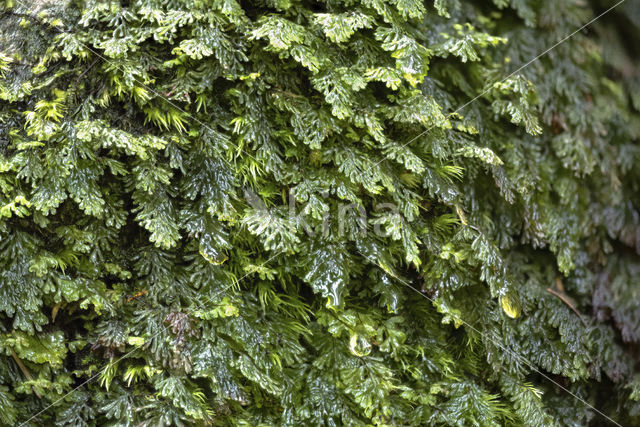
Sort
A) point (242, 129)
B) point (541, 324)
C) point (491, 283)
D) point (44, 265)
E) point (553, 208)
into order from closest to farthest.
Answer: point (44, 265)
point (242, 129)
point (491, 283)
point (541, 324)
point (553, 208)

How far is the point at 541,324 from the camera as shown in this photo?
6.58 ft

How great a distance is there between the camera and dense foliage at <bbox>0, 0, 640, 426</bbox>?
1601 millimetres

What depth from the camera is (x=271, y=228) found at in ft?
5.41

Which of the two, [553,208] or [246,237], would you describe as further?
[553,208]

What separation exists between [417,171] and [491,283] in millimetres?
532

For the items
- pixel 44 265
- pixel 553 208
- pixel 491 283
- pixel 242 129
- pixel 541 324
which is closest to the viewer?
pixel 44 265

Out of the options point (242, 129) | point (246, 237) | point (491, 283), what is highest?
point (242, 129)

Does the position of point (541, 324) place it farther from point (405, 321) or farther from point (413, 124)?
point (413, 124)

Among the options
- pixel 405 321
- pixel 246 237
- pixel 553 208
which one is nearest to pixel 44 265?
pixel 246 237

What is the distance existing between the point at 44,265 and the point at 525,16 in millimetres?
2232

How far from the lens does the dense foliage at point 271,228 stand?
5.25ft

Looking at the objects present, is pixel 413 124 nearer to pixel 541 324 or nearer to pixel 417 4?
pixel 417 4

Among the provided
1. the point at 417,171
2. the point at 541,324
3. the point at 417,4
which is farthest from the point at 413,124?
the point at 541,324

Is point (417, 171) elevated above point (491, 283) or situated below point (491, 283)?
above
